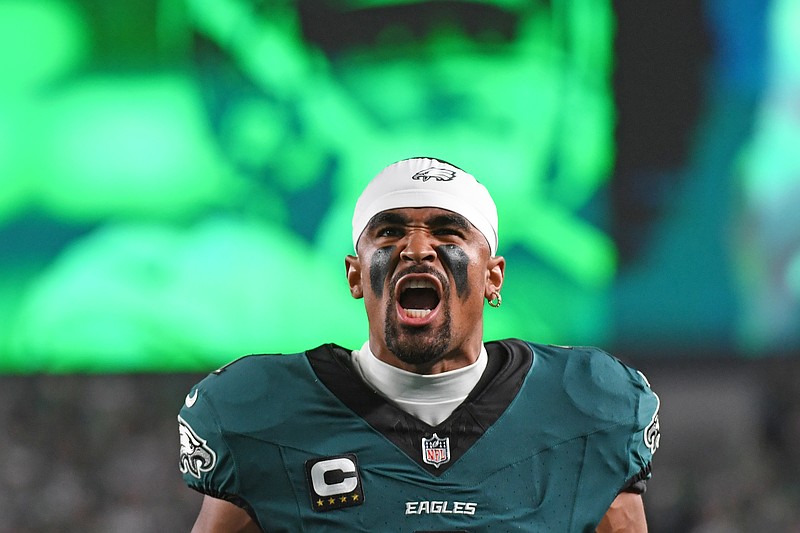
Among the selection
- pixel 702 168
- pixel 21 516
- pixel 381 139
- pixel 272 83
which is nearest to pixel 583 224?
pixel 702 168

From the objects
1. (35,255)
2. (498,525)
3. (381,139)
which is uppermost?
(381,139)

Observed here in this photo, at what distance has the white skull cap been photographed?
2.13 meters

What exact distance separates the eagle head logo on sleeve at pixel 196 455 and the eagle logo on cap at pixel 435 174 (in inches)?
21.5

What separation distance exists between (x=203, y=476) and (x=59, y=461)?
118 inches

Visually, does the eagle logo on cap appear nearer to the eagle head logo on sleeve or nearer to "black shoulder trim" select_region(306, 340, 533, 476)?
"black shoulder trim" select_region(306, 340, 533, 476)

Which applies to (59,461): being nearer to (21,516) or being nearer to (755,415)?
(21,516)

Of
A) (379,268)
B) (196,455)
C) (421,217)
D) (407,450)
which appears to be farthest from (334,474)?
(421,217)

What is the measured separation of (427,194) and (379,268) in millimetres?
159

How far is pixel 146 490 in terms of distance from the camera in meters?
4.78

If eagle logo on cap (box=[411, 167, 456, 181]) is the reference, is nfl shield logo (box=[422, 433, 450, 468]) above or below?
below

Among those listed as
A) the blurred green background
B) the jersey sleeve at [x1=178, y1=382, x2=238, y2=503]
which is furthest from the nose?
the blurred green background

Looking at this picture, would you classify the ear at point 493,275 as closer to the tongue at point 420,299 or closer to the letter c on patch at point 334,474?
the tongue at point 420,299

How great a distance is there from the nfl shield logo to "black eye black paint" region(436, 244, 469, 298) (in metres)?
0.23

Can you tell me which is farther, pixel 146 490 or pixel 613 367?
pixel 146 490
